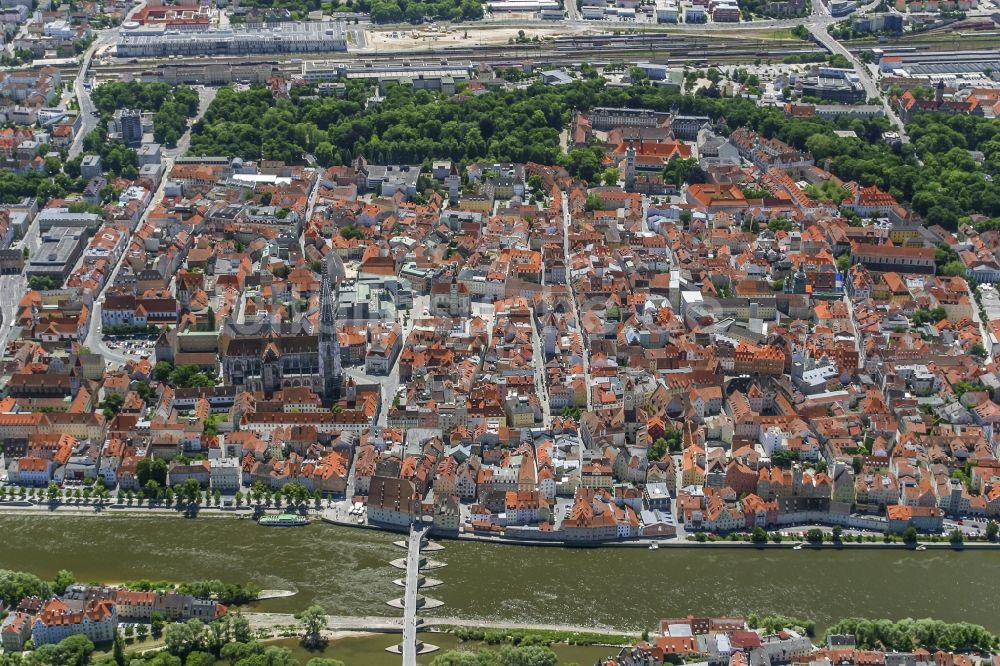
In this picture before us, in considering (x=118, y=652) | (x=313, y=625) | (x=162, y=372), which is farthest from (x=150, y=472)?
(x=313, y=625)

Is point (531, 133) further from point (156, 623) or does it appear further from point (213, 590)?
point (156, 623)

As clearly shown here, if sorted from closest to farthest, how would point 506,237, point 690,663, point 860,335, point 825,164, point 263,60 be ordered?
point 690,663
point 860,335
point 506,237
point 825,164
point 263,60

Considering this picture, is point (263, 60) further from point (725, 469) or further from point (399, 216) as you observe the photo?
point (725, 469)

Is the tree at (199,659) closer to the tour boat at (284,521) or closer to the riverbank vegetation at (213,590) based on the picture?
the riverbank vegetation at (213,590)

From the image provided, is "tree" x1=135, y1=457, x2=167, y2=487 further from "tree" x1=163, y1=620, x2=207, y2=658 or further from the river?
"tree" x1=163, y1=620, x2=207, y2=658

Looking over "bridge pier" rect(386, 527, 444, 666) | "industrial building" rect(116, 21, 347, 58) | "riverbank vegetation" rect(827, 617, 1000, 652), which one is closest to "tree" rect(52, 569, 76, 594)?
"bridge pier" rect(386, 527, 444, 666)

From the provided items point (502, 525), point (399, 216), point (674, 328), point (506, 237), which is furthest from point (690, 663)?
point (399, 216)
